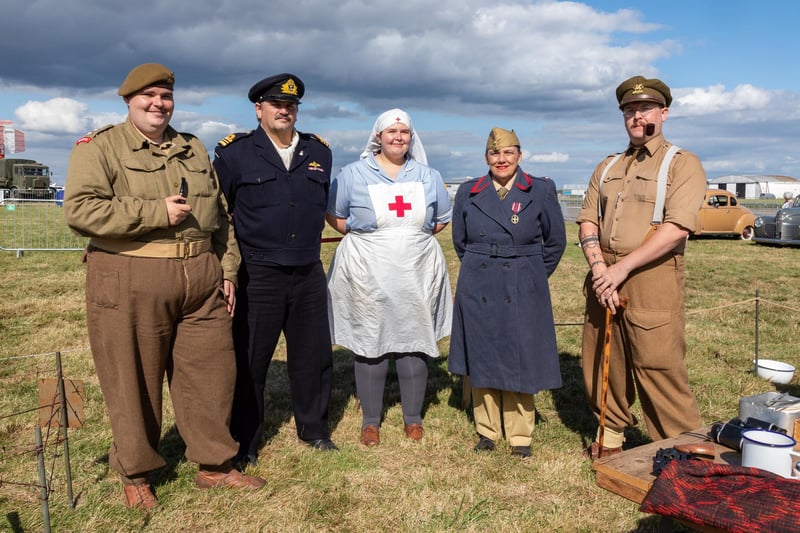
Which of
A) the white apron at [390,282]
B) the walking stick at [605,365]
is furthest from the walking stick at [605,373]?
the white apron at [390,282]

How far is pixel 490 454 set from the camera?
4.11 metres

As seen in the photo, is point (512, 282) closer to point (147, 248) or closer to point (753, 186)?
point (147, 248)

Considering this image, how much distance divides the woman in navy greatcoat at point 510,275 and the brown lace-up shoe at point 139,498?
6.45 feet

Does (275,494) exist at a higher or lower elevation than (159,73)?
lower

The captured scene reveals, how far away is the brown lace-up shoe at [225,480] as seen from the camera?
357 centimetres

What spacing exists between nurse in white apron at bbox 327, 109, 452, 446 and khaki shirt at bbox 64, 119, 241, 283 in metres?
1.04

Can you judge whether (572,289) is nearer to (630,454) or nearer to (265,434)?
(265,434)

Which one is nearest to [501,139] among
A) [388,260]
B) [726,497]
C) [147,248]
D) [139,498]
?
Answer: [388,260]

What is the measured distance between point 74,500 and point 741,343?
20.9 ft

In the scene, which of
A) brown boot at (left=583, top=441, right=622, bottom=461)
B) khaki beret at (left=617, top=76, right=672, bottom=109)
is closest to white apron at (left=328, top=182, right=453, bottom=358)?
brown boot at (left=583, top=441, right=622, bottom=461)

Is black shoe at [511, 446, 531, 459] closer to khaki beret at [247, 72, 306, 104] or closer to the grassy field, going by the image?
the grassy field

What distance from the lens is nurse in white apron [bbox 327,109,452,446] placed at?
13.3 feet

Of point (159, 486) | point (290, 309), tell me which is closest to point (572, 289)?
point (290, 309)

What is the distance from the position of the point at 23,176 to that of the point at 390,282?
4024 centimetres
